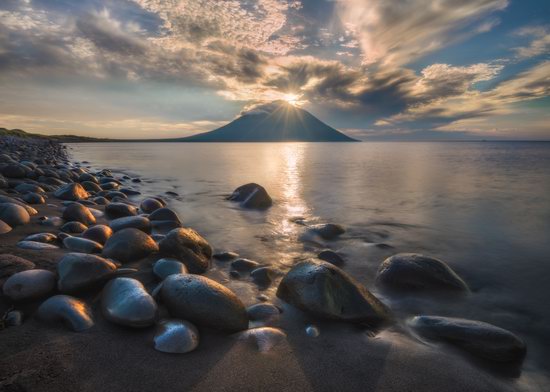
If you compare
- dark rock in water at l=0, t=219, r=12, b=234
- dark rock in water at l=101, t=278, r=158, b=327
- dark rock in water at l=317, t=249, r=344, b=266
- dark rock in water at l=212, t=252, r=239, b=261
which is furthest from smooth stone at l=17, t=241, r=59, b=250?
dark rock in water at l=317, t=249, r=344, b=266

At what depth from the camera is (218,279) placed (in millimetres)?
4336

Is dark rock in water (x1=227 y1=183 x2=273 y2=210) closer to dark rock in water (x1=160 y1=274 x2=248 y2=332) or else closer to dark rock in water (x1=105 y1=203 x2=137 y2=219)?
dark rock in water (x1=105 y1=203 x2=137 y2=219)

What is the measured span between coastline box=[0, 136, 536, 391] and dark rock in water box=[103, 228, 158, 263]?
1266 mm

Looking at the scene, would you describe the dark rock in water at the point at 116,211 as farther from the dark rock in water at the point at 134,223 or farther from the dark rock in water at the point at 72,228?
the dark rock in water at the point at 72,228

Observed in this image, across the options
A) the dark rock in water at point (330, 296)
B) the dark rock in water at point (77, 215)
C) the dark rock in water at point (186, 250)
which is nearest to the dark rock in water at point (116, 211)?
the dark rock in water at point (77, 215)

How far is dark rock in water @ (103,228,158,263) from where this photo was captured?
13.7ft

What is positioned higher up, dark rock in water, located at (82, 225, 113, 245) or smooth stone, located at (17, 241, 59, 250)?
smooth stone, located at (17, 241, 59, 250)

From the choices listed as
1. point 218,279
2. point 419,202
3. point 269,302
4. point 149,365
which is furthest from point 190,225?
point 419,202

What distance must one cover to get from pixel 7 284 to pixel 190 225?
489 cm

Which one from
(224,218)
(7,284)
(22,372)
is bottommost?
(224,218)

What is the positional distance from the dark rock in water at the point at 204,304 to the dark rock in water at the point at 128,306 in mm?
235

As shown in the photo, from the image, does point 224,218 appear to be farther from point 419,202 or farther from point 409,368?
point 419,202

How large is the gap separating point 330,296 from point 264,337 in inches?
37.1

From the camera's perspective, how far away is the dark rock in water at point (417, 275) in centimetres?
427
